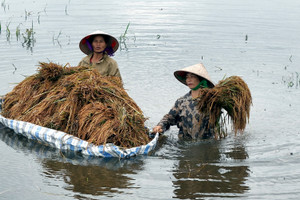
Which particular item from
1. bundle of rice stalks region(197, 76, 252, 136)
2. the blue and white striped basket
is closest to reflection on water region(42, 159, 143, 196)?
the blue and white striped basket

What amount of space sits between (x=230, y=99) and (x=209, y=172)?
0.92 m

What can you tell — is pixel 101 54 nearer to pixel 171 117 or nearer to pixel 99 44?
pixel 99 44

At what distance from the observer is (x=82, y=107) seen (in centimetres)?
604

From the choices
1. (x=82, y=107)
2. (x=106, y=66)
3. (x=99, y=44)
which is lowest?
(x=82, y=107)

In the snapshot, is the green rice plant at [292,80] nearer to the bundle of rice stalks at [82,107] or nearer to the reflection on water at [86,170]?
the bundle of rice stalks at [82,107]

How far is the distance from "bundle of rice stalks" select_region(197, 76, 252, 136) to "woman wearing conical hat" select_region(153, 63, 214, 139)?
0.70 feet

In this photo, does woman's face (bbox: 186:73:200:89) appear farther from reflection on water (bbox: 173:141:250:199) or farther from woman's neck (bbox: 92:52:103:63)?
woman's neck (bbox: 92:52:103:63)

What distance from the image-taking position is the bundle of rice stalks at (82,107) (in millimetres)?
5750

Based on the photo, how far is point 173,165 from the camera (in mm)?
5805

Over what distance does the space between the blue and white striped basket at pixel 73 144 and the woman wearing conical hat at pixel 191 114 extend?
0.47 metres

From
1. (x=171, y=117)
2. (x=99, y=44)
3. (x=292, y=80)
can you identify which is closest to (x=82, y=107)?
(x=171, y=117)

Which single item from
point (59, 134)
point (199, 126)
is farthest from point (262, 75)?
point (59, 134)

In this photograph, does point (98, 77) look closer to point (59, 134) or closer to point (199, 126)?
point (59, 134)

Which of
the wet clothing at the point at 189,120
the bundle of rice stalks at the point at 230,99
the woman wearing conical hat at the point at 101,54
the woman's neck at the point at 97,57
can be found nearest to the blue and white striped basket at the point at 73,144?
the wet clothing at the point at 189,120
